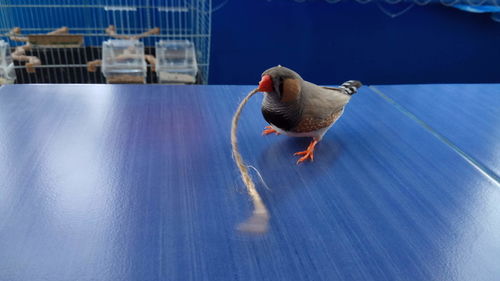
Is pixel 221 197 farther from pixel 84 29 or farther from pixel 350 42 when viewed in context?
pixel 84 29

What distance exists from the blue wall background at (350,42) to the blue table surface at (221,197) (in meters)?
1.48

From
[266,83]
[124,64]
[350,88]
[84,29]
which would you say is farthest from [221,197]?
[84,29]

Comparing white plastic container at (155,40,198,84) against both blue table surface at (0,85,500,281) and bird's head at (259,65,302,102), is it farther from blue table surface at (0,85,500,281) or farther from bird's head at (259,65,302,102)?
bird's head at (259,65,302,102)

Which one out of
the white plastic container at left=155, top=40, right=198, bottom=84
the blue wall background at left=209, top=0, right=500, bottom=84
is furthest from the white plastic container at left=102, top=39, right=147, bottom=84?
the blue wall background at left=209, top=0, right=500, bottom=84

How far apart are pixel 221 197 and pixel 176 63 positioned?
1833 mm

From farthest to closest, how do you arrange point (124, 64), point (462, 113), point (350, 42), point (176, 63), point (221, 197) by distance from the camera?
point (350, 42)
point (176, 63)
point (124, 64)
point (462, 113)
point (221, 197)

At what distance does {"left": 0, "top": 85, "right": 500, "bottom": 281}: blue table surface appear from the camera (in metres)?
0.62

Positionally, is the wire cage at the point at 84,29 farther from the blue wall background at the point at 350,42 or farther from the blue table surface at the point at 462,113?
the blue table surface at the point at 462,113

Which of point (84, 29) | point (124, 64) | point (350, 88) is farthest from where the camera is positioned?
point (84, 29)

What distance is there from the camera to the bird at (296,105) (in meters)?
0.85

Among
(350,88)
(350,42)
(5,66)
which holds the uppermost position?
(350,88)

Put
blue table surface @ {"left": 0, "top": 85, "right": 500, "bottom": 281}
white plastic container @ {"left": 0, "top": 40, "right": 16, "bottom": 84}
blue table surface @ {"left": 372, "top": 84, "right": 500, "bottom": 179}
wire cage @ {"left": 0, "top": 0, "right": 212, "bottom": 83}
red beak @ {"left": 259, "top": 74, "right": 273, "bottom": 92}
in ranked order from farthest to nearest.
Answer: wire cage @ {"left": 0, "top": 0, "right": 212, "bottom": 83} < white plastic container @ {"left": 0, "top": 40, "right": 16, "bottom": 84} < blue table surface @ {"left": 372, "top": 84, "right": 500, "bottom": 179} < red beak @ {"left": 259, "top": 74, "right": 273, "bottom": 92} < blue table surface @ {"left": 0, "top": 85, "right": 500, "bottom": 281}

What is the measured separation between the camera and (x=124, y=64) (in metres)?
2.34

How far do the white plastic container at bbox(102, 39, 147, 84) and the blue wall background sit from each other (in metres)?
0.48
